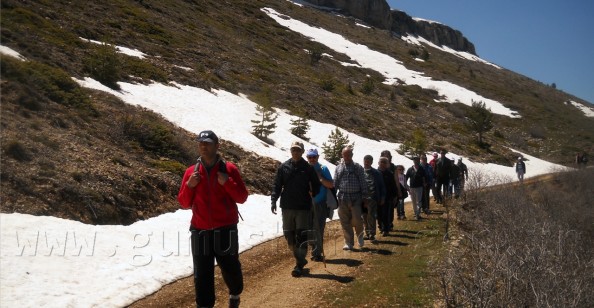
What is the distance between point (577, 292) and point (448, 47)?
133920 mm

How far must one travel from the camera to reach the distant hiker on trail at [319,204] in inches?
309

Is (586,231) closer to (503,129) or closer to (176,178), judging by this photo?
(176,178)

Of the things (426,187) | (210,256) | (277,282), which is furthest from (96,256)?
(426,187)

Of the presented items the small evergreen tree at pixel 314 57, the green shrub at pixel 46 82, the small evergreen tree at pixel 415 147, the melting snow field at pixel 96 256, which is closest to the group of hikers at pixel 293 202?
the melting snow field at pixel 96 256

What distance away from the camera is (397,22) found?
121938 millimetres

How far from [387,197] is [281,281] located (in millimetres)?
4551

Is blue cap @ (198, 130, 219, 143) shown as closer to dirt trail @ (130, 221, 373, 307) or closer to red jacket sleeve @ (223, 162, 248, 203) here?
red jacket sleeve @ (223, 162, 248, 203)

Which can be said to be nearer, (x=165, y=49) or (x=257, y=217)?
(x=257, y=217)

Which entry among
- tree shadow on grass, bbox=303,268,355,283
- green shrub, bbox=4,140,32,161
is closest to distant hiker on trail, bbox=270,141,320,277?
tree shadow on grass, bbox=303,268,355,283

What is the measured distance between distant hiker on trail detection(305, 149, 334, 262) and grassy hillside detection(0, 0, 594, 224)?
433 cm

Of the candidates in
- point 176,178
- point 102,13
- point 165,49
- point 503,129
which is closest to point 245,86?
point 165,49

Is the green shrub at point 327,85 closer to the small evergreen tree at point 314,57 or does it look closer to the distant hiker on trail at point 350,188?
the small evergreen tree at point 314,57

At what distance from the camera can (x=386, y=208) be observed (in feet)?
35.9

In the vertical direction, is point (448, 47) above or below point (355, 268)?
above
